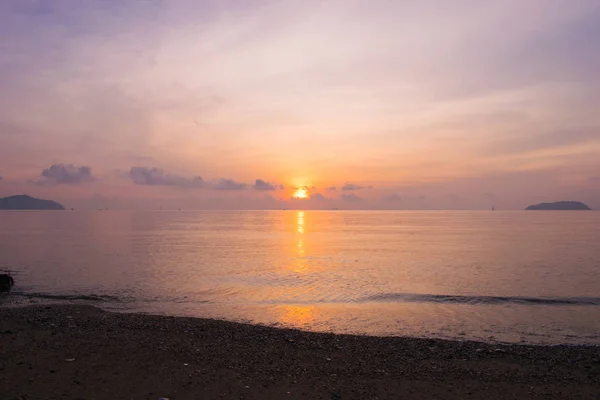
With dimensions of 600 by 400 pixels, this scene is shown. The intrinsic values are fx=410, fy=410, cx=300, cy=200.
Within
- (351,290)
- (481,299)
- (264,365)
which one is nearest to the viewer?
(264,365)

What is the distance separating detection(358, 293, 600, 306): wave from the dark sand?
12.1 m

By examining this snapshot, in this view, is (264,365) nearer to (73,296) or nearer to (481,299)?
(481,299)

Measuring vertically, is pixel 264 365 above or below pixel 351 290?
above

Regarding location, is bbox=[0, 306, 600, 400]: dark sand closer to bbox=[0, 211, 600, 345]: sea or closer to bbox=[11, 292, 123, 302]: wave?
A: bbox=[0, 211, 600, 345]: sea

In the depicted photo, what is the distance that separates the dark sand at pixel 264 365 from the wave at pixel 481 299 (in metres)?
12.1

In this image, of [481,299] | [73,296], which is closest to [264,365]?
[481,299]

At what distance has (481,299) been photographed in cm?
3050

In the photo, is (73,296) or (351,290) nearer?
(73,296)

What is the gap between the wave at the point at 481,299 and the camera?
29.3 meters

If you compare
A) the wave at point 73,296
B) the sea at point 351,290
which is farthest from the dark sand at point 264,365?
the wave at point 73,296

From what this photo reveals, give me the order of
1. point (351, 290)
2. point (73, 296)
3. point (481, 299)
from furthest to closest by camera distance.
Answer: point (351, 290) < point (73, 296) < point (481, 299)

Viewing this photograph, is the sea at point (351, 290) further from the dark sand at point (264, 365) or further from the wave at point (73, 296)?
the dark sand at point (264, 365)

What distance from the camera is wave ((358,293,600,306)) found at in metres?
29.3

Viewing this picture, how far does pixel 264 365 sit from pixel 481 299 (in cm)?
2191
